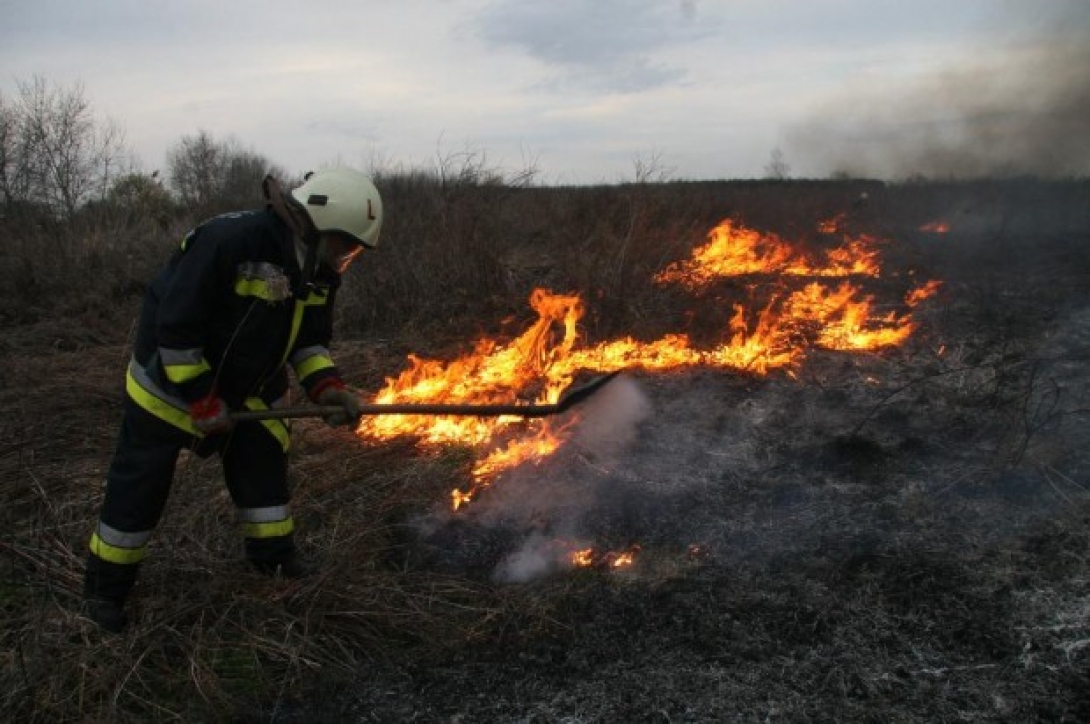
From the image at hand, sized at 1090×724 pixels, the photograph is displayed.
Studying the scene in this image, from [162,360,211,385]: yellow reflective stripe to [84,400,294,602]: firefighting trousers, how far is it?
29 cm

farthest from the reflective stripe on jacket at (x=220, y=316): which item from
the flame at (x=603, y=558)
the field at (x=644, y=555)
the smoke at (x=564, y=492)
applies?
the flame at (x=603, y=558)

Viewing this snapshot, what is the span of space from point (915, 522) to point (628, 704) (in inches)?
90.5

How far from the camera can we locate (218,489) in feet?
16.4

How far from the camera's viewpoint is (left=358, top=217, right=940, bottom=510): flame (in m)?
5.62

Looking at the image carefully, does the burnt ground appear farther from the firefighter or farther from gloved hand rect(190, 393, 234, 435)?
gloved hand rect(190, 393, 234, 435)

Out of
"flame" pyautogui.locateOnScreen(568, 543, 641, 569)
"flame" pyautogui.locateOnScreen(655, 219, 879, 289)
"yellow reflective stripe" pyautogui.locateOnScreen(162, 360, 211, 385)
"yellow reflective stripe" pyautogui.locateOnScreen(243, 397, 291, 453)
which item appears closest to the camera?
"yellow reflective stripe" pyautogui.locateOnScreen(162, 360, 211, 385)

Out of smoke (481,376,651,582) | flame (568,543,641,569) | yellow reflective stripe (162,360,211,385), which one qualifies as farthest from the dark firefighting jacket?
flame (568,543,641,569)

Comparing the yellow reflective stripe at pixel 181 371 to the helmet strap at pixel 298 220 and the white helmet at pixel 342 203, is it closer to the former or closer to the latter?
the helmet strap at pixel 298 220

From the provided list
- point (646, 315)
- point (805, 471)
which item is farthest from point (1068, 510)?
point (646, 315)

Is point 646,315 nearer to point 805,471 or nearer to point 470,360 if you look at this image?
point 470,360

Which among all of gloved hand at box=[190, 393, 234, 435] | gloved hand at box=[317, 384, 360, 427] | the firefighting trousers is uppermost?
gloved hand at box=[190, 393, 234, 435]

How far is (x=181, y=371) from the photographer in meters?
3.13

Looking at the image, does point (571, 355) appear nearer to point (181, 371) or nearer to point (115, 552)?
point (181, 371)

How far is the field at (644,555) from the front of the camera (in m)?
3.02
